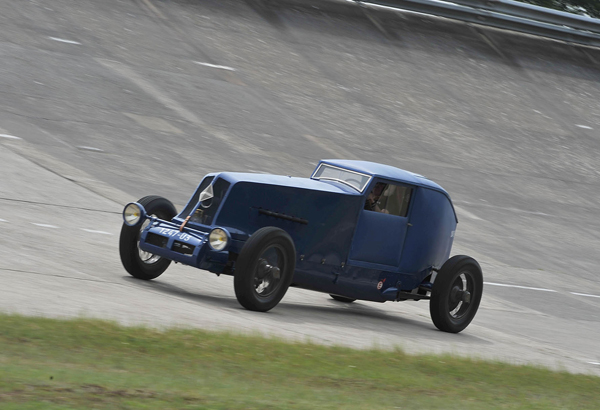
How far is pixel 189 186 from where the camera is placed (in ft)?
52.4

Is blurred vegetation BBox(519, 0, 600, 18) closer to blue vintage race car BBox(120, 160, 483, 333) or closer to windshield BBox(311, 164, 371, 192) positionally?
blue vintage race car BBox(120, 160, 483, 333)

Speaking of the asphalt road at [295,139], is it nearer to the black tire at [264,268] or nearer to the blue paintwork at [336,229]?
the black tire at [264,268]

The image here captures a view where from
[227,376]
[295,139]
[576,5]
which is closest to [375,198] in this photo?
[227,376]

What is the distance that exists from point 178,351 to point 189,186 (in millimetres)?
9317

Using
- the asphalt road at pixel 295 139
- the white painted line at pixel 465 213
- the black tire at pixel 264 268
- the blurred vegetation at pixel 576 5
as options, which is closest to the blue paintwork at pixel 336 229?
the black tire at pixel 264 268

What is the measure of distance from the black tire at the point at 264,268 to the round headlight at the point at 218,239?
23cm

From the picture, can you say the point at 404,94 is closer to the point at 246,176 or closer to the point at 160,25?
the point at 160,25

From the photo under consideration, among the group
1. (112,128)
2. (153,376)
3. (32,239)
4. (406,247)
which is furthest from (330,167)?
(112,128)

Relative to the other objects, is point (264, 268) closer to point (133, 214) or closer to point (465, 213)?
point (133, 214)

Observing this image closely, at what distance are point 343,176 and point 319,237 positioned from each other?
37.3 inches

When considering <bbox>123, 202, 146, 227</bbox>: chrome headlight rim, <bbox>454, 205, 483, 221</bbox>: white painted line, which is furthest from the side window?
<bbox>454, 205, 483, 221</bbox>: white painted line

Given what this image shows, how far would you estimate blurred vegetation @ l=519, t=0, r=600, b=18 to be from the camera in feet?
115

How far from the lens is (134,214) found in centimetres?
963

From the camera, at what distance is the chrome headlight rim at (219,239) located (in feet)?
29.4
